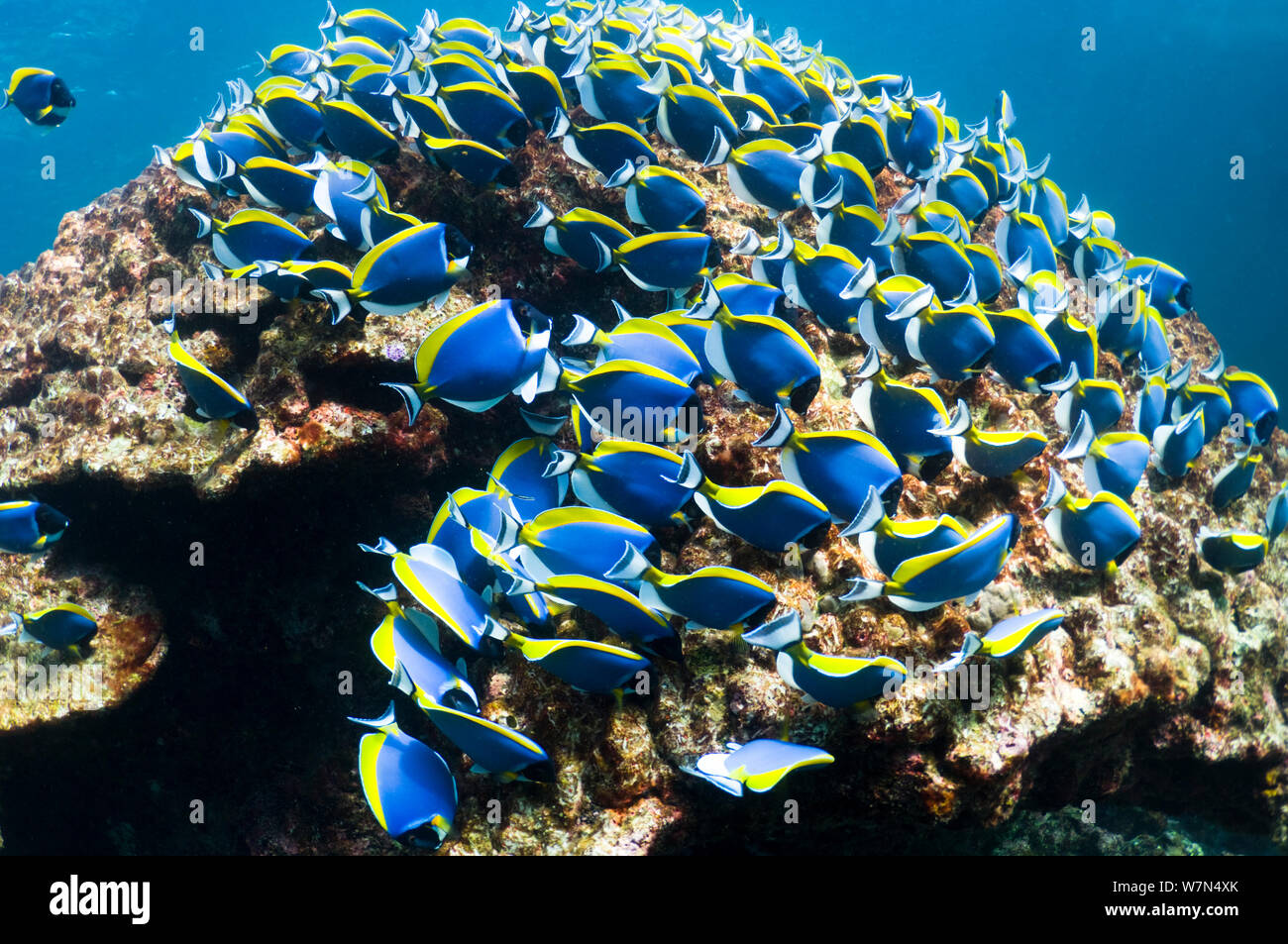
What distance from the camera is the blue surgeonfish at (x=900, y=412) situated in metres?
2.23

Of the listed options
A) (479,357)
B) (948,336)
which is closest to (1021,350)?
(948,336)

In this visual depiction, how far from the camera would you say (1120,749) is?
9.57 ft

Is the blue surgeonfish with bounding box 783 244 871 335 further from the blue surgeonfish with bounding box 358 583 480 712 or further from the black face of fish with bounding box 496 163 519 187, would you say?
the blue surgeonfish with bounding box 358 583 480 712

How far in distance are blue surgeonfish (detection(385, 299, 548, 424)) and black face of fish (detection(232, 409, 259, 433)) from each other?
1.08 meters

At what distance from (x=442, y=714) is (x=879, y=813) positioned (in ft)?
5.31

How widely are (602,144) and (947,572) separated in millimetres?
2470

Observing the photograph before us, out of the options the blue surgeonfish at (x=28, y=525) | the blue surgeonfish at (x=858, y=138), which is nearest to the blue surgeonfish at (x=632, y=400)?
the blue surgeonfish at (x=858, y=138)

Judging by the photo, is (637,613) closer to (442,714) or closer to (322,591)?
(442,714)

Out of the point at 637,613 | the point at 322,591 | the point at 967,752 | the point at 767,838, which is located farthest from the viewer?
the point at 322,591

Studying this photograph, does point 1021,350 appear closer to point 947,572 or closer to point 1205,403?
point 947,572

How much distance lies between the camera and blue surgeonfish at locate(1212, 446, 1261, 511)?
352cm
